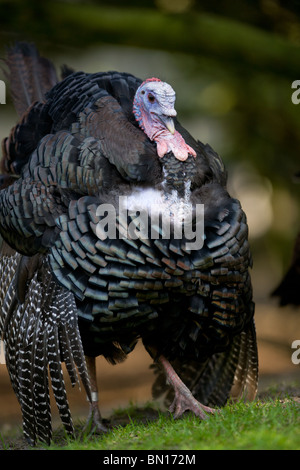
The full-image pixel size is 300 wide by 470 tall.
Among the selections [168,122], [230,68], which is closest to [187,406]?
[168,122]

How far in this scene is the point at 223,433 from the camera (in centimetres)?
383

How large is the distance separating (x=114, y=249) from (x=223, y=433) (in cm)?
125

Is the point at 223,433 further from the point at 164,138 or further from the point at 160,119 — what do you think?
the point at 160,119

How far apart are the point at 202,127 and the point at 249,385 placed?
196 inches

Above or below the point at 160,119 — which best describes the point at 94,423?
below

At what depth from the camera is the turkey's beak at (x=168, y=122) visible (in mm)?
4625

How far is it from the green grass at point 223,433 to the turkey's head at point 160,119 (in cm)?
163

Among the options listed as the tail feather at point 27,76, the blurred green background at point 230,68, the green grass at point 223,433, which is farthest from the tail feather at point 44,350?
the blurred green background at point 230,68

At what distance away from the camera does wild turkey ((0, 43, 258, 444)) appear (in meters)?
4.37

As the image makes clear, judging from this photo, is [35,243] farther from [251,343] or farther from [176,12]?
[176,12]

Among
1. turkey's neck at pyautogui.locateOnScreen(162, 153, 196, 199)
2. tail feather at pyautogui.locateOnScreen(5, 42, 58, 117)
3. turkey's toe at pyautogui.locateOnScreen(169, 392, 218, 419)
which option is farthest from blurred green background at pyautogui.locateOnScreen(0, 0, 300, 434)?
turkey's toe at pyautogui.locateOnScreen(169, 392, 218, 419)

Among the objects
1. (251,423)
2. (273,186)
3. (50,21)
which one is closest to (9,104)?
(50,21)

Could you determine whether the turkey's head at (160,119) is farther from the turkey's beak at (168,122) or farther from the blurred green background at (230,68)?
the blurred green background at (230,68)

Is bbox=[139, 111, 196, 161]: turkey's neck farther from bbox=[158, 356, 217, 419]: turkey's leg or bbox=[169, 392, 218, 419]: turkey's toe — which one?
bbox=[169, 392, 218, 419]: turkey's toe
